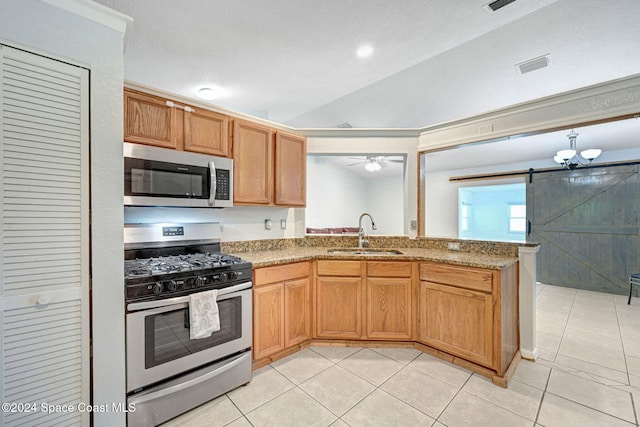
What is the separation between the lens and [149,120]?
202 cm

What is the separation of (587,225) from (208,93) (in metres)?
6.79

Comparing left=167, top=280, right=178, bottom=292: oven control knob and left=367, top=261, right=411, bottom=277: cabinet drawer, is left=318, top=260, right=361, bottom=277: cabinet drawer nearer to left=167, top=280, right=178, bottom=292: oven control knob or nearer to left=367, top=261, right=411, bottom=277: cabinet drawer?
left=367, top=261, right=411, bottom=277: cabinet drawer

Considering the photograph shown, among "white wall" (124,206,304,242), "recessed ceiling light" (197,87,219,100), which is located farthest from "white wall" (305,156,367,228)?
"recessed ceiling light" (197,87,219,100)

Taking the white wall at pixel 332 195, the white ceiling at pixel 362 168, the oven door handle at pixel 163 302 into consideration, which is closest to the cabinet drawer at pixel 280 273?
the oven door handle at pixel 163 302

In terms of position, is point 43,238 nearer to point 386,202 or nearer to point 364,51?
point 364,51

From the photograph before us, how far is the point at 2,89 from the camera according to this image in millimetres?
1234

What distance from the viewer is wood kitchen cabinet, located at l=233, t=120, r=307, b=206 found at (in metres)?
2.52

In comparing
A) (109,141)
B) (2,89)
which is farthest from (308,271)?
(2,89)

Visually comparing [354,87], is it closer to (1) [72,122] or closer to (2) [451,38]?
(2) [451,38]

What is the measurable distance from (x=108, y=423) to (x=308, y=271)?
167 centimetres

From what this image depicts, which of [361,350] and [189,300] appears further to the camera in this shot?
[361,350]

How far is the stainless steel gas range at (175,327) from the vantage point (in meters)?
1.59

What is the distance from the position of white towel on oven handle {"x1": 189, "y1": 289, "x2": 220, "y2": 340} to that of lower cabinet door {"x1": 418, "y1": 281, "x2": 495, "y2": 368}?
1.85m

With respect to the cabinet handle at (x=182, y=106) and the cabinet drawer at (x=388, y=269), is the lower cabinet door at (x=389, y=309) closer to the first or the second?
the cabinet drawer at (x=388, y=269)
